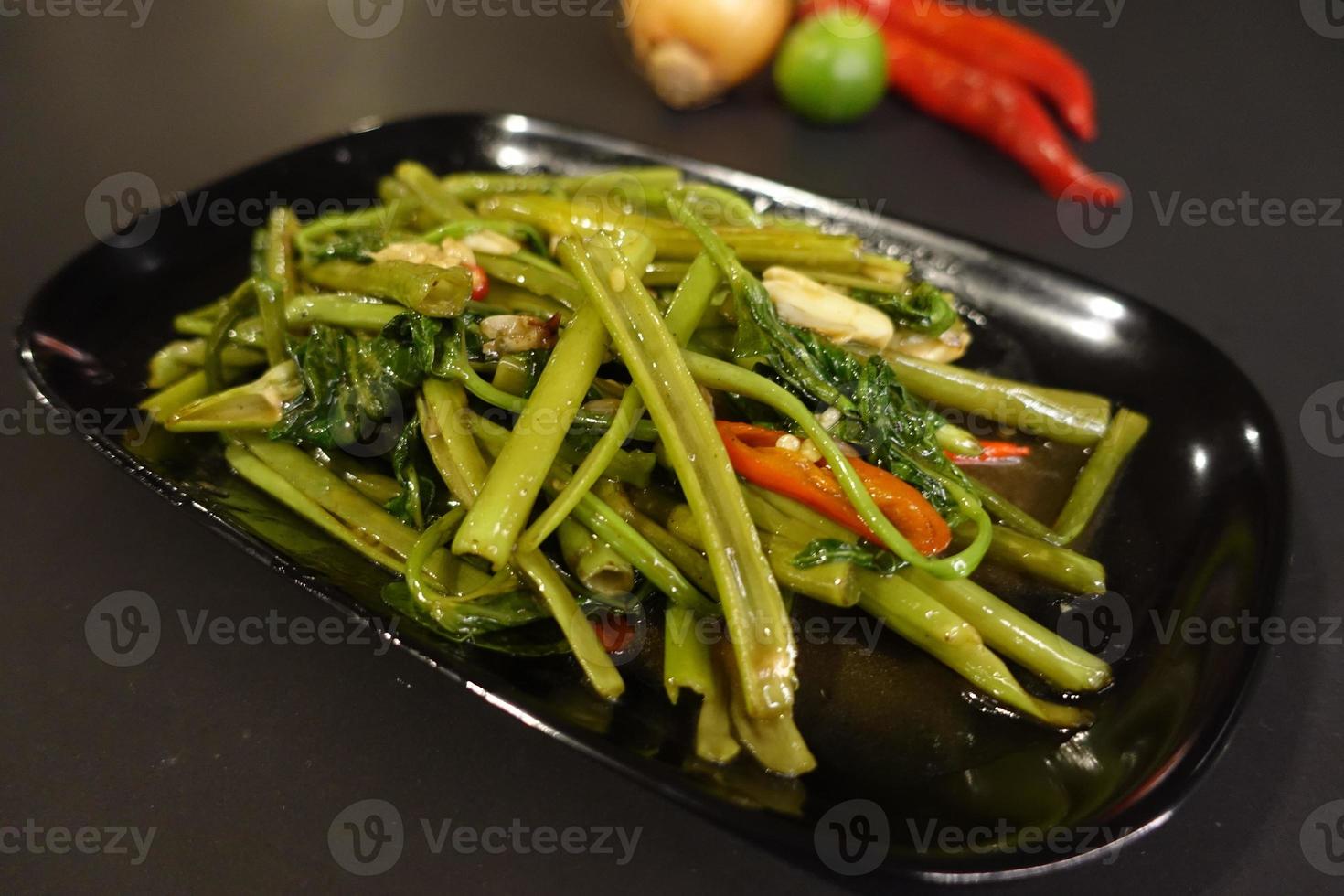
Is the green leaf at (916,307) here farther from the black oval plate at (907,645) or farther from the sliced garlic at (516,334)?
the sliced garlic at (516,334)

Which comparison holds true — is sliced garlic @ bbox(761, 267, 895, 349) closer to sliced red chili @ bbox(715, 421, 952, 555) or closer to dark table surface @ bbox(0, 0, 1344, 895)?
sliced red chili @ bbox(715, 421, 952, 555)

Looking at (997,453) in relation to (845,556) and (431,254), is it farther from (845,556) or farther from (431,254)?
(431,254)

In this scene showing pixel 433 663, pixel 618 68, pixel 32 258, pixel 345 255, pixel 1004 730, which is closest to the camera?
pixel 433 663

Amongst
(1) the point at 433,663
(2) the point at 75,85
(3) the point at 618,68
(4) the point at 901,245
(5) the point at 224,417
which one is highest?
(3) the point at 618,68

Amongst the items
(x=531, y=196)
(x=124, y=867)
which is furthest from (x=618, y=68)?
(x=124, y=867)

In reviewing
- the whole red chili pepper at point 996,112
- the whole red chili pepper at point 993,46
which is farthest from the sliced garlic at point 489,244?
the whole red chili pepper at point 993,46

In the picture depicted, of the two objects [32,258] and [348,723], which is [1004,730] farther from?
[32,258]

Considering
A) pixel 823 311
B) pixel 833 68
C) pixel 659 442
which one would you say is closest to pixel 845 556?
pixel 659 442
